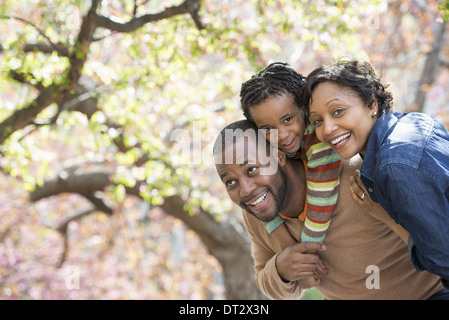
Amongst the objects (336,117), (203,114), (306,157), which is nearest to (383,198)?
(336,117)

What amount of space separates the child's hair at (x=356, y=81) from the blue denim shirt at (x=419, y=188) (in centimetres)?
31

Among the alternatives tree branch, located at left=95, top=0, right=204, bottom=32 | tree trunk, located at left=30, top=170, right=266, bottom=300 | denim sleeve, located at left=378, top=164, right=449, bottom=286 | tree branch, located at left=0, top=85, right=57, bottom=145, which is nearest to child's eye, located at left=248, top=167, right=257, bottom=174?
denim sleeve, located at left=378, top=164, right=449, bottom=286

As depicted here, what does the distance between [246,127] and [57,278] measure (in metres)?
6.07

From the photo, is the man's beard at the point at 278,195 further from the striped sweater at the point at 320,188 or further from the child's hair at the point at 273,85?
the child's hair at the point at 273,85

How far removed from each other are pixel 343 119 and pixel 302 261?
0.67 m

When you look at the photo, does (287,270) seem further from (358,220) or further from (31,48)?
(31,48)

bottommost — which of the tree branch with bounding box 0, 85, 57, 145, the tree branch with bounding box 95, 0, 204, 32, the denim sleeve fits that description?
the denim sleeve

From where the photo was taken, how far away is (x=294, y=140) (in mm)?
2344

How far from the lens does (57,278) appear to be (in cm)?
755

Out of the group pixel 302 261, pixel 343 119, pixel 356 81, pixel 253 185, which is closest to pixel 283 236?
pixel 302 261

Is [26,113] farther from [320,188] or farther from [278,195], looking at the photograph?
[320,188]

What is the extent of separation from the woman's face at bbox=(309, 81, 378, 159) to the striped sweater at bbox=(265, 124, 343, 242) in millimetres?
149

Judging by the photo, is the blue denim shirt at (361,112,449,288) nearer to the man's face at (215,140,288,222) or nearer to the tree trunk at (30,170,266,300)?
the man's face at (215,140,288,222)

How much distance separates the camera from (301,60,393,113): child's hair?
80.8 inches
